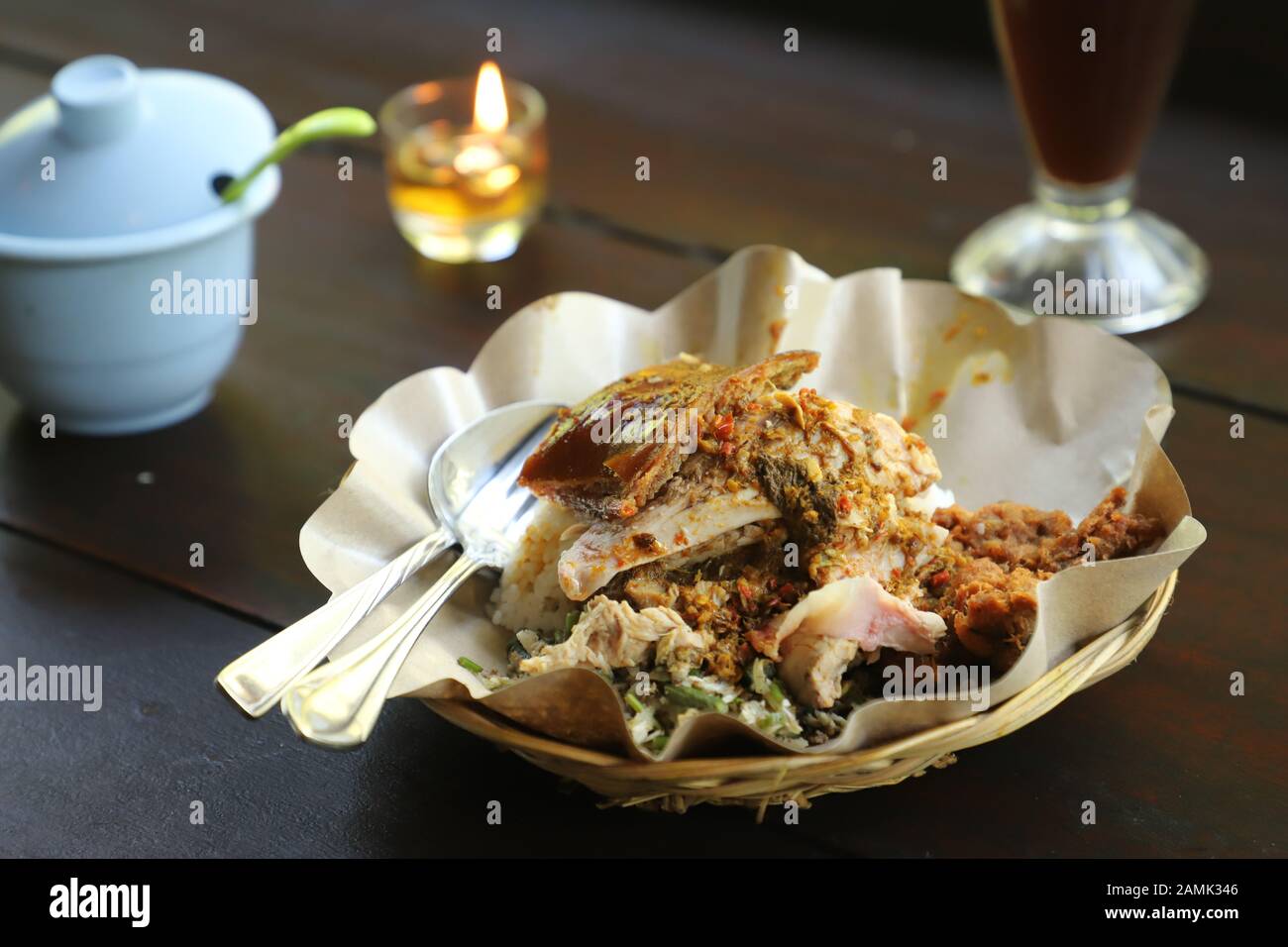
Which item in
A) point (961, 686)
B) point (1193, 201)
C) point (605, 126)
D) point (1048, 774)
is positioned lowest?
point (1048, 774)

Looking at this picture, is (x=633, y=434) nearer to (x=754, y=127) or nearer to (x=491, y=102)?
(x=491, y=102)

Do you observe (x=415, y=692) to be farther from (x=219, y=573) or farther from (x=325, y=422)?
(x=325, y=422)

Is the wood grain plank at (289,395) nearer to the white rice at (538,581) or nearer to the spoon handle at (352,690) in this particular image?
the white rice at (538,581)

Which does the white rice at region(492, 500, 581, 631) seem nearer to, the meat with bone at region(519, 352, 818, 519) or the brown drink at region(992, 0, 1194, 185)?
the meat with bone at region(519, 352, 818, 519)

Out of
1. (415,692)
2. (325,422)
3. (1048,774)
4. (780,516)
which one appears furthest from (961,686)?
(325,422)

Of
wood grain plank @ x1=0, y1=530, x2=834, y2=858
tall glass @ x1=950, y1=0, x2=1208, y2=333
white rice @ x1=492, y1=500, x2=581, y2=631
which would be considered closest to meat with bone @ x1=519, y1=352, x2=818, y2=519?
white rice @ x1=492, y1=500, x2=581, y2=631

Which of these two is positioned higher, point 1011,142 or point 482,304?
point 1011,142
